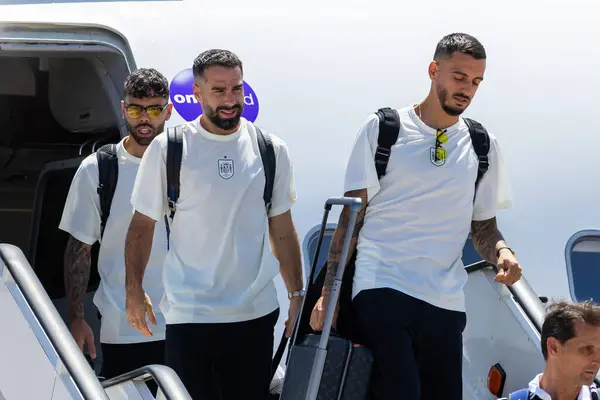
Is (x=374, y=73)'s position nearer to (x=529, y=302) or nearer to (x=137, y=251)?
(x=529, y=302)

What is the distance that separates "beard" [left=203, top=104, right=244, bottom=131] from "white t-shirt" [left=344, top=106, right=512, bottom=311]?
58 cm

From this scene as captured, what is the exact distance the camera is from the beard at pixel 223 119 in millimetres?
4707

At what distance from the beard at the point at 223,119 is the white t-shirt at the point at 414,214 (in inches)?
23.0

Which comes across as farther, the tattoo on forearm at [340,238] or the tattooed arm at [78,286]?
the tattooed arm at [78,286]

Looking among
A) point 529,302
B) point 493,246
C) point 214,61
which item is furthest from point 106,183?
point 529,302

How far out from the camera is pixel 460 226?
15.1 feet

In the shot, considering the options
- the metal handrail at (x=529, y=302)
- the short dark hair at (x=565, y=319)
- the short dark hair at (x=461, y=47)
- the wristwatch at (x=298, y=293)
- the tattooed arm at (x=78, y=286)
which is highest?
the short dark hair at (x=461, y=47)

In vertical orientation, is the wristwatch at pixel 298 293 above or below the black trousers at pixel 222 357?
above

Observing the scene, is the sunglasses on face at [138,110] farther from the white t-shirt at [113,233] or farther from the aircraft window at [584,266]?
the aircraft window at [584,266]

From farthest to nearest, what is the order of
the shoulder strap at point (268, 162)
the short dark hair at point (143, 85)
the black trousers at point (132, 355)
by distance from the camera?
the black trousers at point (132, 355) → the short dark hair at point (143, 85) → the shoulder strap at point (268, 162)

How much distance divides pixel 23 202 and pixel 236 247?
628 cm

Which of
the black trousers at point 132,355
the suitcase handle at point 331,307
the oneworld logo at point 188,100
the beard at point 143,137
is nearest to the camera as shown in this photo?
the suitcase handle at point 331,307

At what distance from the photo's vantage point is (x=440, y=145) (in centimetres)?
456

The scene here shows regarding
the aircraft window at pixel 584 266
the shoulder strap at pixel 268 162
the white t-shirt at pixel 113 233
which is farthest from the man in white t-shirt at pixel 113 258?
the aircraft window at pixel 584 266
